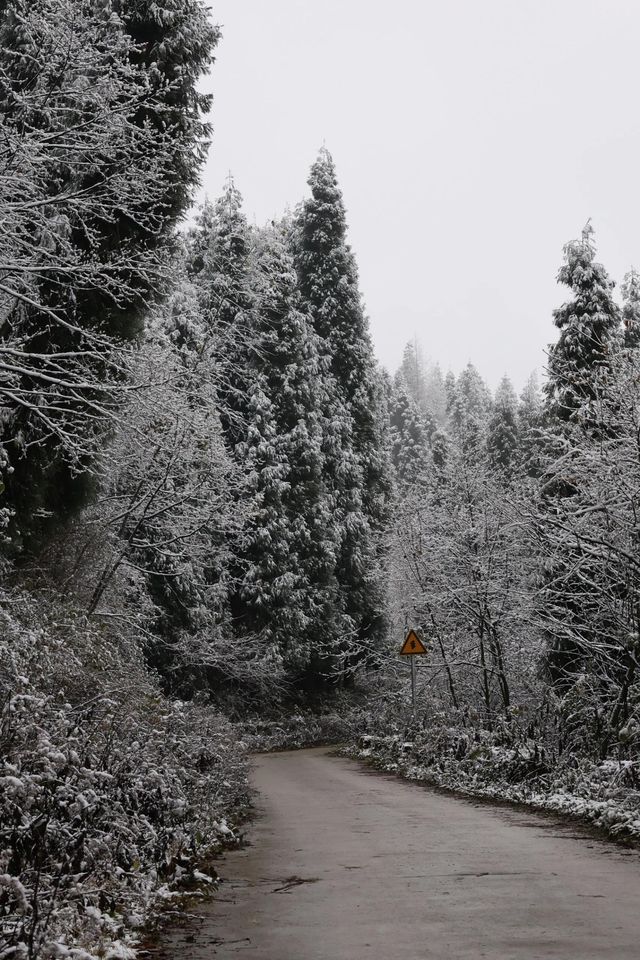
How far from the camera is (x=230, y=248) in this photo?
112 feet

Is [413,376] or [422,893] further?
[413,376]

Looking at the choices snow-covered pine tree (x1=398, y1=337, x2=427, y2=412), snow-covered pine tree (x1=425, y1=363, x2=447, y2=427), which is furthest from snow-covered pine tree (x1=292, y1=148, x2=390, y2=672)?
snow-covered pine tree (x1=398, y1=337, x2=427, y2=412)

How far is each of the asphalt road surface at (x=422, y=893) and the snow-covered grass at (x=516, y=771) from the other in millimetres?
478

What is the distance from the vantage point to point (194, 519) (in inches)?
725

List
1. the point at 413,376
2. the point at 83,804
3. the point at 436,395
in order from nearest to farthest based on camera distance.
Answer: the point at 83,804 → the point at 436,395 → the point at 413,376

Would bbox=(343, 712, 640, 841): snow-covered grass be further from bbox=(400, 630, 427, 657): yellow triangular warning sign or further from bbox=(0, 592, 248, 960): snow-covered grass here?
bbox=(0, 592, 248, 960): snow-covered grass

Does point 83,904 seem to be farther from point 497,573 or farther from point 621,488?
point 497,573

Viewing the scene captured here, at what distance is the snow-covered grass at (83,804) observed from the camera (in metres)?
4.79

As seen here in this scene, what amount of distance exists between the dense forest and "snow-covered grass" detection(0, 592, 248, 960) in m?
0.03

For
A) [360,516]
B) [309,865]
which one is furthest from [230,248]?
[309,865]

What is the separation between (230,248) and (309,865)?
1145 inches

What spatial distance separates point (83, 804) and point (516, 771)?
10.5 metres

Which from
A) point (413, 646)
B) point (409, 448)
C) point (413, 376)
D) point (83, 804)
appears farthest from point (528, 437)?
point (413, 376)

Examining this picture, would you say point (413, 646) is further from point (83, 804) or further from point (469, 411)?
point (469, 411)
